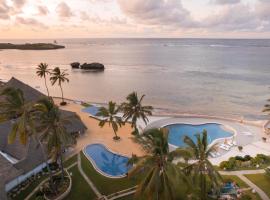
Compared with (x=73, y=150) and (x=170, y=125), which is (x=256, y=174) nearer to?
(x=170, y=125)

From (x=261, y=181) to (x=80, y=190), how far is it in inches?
793

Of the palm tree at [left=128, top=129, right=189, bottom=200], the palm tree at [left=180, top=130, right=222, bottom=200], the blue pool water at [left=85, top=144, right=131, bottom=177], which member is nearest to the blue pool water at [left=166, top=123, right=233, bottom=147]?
the blue pool water at [left=85, top=144, right=131, bottom=177]

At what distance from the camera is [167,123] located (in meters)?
43.0

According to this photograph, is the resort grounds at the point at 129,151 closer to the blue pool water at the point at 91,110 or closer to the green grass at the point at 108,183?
the green grass at the point at 108,183

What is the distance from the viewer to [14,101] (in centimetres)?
2066

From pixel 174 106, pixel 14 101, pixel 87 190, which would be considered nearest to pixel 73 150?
pixel 87 190

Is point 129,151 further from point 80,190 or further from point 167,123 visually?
point 167,123

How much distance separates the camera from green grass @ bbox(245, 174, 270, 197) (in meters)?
25.3

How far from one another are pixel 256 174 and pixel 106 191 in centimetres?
1769

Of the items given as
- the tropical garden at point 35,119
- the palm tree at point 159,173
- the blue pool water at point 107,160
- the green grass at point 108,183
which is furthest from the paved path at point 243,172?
the tropical garden at point 35,119

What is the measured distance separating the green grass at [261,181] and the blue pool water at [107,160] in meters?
14.5

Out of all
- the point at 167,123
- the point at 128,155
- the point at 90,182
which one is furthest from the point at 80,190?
the point at 167,123

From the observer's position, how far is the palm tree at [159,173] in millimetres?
15594

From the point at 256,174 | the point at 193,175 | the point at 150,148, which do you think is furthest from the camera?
the point at 256,174
